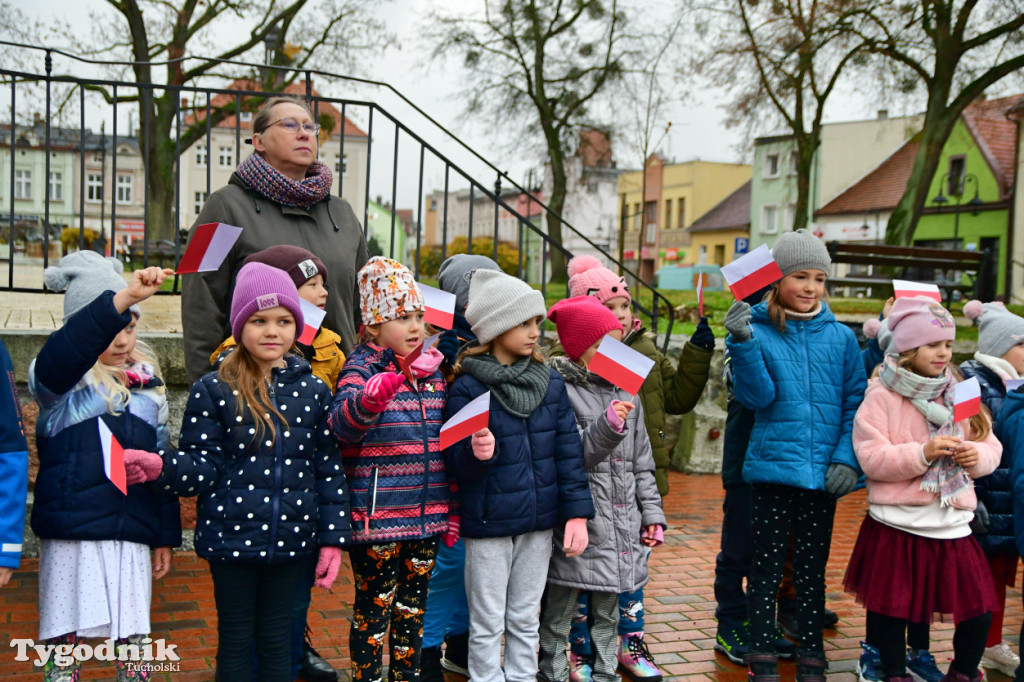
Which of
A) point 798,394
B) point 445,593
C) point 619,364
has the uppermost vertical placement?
point 619,364

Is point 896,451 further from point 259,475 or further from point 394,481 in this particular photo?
point 259,475

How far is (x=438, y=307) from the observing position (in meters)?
3.32

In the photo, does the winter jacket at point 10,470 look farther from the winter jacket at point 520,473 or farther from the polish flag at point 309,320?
the winter jacket at point 520,473

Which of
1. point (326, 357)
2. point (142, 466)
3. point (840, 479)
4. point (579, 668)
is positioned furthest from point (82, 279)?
point (840, 479)

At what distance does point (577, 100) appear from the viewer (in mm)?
26922

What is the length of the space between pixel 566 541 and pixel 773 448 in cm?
100

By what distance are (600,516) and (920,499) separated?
1244 mm

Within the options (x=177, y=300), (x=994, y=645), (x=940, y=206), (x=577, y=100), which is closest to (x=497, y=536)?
(x=994, y=645)

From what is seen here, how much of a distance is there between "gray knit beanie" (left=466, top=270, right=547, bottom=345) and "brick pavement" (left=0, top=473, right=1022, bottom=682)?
1.54m

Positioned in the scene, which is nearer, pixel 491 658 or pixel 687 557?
pixel 491 658

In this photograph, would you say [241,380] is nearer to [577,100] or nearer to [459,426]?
[459,426]

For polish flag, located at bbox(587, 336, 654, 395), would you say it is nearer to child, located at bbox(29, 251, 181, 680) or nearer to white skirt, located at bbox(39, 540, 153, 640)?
child, located at bbox(29, 251, 181, 680)

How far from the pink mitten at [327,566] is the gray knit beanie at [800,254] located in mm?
2086

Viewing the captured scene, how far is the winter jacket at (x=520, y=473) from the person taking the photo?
3.20m
